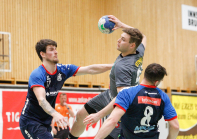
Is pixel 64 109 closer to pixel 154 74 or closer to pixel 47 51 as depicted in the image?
pixel 47 51

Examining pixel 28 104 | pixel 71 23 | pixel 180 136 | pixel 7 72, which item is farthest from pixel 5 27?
pixel 180 136

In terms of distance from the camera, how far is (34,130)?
4.61m

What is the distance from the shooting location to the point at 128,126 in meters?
3.92

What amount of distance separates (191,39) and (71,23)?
7888mm

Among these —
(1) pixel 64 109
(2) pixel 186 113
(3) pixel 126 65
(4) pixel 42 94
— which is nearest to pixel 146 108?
(3) pixel 126 65

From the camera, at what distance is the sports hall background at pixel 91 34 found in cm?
1185

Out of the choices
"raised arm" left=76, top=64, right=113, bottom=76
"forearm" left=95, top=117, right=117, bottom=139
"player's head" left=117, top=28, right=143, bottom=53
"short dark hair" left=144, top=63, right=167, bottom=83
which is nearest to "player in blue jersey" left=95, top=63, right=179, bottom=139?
"short dark hair" left=144, top=63, right=167, bottom=83

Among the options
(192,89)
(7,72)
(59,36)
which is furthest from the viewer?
(192,89)

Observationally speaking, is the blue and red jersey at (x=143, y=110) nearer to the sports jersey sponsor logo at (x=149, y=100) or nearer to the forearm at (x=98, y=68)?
the sports jersey sponsor logo at (x=149, y=100)

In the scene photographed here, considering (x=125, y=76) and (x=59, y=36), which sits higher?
(x=59, y=36)

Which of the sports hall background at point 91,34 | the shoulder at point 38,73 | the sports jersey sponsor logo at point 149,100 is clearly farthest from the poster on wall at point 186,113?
the sports jersey sponsor logo at point 149,100

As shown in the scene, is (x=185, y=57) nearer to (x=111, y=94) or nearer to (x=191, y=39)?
(x=191, y=39)

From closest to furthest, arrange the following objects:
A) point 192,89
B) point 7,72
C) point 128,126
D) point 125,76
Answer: point 128,126 < point 125,76 < point 7,72 < point 192,89

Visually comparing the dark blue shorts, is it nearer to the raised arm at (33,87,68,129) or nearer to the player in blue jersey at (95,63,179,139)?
the raised arm at (33,87,68,129)
